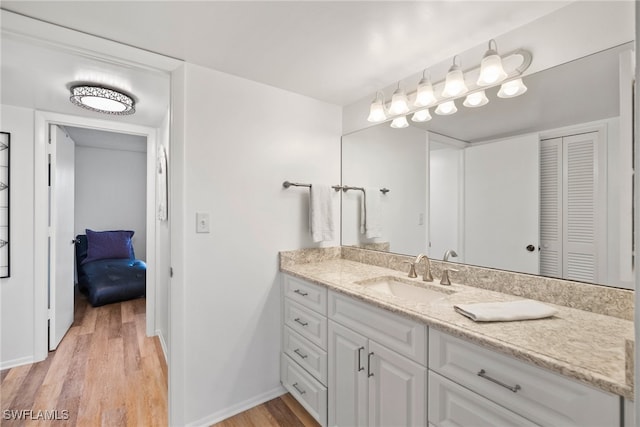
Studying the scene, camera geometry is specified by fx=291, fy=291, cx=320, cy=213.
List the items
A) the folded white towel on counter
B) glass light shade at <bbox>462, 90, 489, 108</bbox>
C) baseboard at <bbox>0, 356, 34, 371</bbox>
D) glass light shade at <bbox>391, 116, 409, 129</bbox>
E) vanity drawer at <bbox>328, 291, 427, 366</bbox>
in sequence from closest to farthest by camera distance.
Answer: the folded white towel on counter
vanity drawer at <bbox>328, 291, 427, 366</bbox>
glass light shade at <bbox>462, 90, 489, 108</bbox>
glass light shade at <bbox>391, 116, 409, 129</bbox>
baseboard at <bbox>0, 356, 34, 371</bbox>

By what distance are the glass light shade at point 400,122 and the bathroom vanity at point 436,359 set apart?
2.92ft

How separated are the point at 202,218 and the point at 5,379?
2057mm

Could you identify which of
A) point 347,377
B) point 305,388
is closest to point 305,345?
point 305,388

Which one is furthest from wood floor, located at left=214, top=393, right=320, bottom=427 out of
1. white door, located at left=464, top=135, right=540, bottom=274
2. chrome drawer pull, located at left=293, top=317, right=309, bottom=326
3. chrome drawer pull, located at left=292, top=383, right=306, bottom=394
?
white door, located at left=464, top=135, right=540, bottom=274

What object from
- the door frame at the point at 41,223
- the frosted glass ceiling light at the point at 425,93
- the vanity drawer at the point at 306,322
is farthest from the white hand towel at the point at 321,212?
the door frame at the point at 41,223

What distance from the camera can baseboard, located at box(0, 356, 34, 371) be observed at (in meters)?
2.28

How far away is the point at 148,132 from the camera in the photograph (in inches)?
112

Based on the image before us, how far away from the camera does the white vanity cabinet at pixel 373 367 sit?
1.15 meters

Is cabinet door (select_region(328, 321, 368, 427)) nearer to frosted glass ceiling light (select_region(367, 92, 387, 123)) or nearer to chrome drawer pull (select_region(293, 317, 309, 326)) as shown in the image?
chrome drawer pull (select_region(293, 317, 309, 326))

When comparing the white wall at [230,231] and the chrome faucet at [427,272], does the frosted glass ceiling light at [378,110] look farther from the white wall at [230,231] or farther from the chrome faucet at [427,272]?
the chrome faucet at [427,272]

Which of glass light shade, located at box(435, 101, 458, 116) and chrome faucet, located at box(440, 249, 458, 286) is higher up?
glass light shade, located at box(435, 101, 458, 116)

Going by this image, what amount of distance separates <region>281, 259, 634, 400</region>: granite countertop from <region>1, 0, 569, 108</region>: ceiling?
124 centimetres

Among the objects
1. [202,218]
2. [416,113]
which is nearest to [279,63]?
[416,113]

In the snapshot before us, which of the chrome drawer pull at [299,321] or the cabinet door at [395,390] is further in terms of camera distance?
the chrome drawer pull at [299,321]
